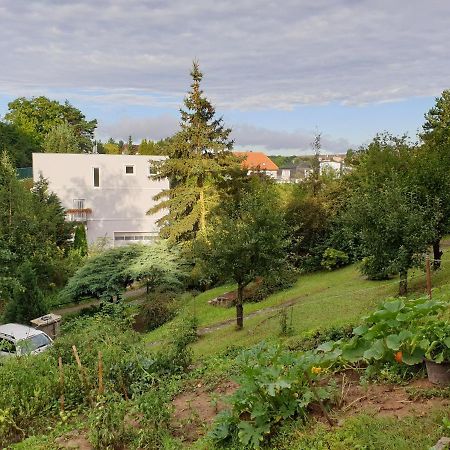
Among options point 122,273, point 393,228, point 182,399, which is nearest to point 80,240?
point 122,273

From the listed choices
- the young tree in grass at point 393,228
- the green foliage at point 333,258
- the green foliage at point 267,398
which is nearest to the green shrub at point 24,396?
the green foliage at point 267,398

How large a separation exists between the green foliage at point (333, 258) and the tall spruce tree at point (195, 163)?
604cm

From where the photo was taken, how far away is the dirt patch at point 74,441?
19.6 feet

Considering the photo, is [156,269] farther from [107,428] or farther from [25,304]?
[107,428]

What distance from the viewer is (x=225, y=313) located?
1945 cm

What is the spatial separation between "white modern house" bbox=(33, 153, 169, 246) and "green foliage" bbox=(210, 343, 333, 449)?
27506 millimetres

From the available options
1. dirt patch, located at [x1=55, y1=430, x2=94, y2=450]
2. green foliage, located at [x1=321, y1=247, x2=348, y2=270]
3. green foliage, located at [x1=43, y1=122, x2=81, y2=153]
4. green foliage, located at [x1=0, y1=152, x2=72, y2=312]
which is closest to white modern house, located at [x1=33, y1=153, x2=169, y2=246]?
green foliage, located at [x1=0, y1=152, x2=72, y2=312]

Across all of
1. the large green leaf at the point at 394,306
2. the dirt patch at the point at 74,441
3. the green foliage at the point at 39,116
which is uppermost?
the green foliage at the point at 39,116

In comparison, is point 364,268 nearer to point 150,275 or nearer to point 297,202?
point 297,202

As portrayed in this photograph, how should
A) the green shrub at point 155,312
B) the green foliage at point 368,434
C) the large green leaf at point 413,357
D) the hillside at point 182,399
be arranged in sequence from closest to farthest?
the green foliage at point 368,434 < the hillside at point 182,399 < the large green leaf at point 413,357 < the green shrub at point 155,312

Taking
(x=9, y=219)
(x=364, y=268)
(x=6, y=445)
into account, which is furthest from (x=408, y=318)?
(x=9, y=219)

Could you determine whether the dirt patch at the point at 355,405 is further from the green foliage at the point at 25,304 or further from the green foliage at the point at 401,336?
the green foliage at the point at 25,304

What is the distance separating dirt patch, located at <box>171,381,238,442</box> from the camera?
579cm

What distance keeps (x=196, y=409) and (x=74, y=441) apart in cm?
155
